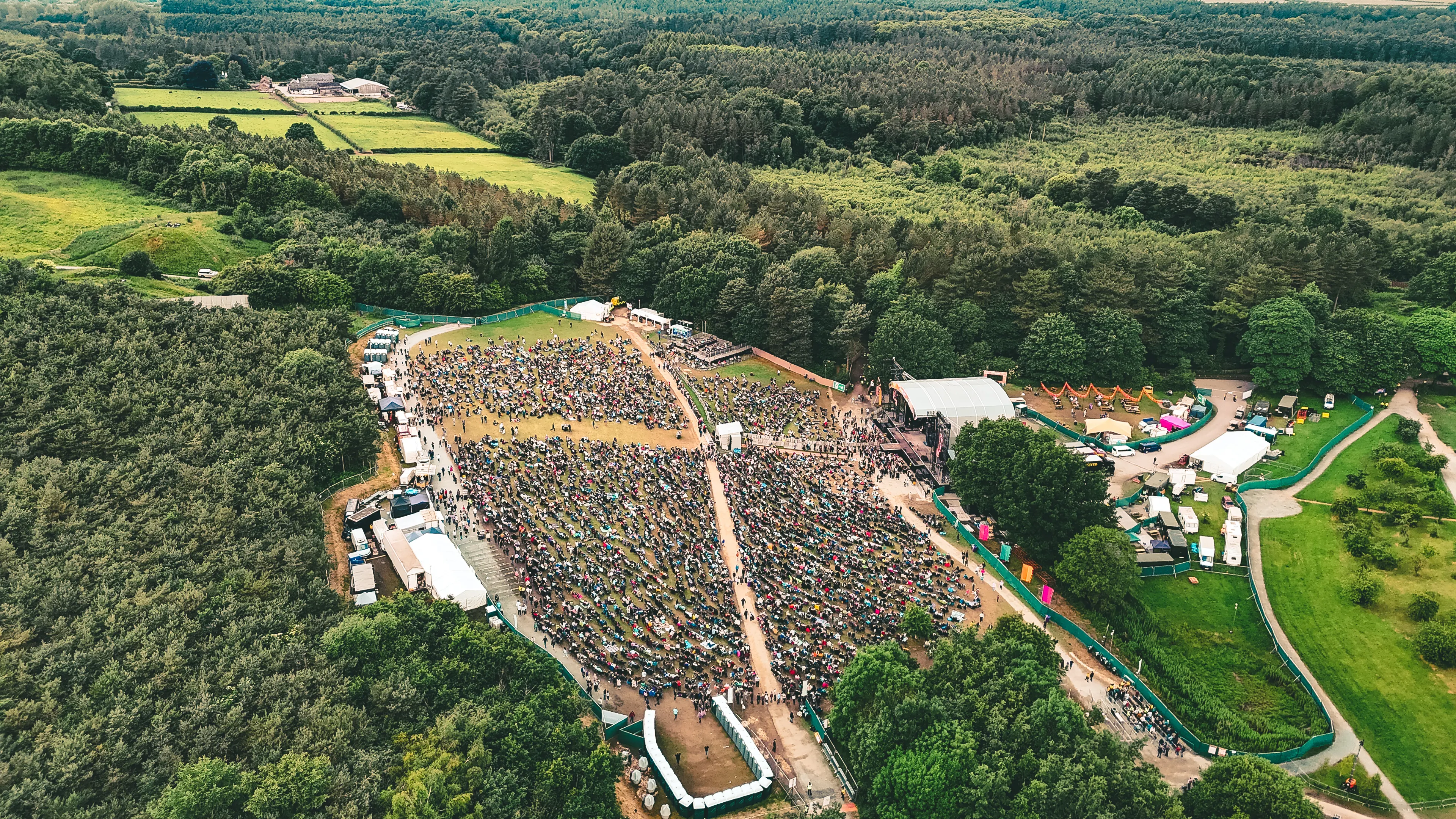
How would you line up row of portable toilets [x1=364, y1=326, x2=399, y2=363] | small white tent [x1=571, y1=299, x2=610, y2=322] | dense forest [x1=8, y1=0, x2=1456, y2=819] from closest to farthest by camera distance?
dense forest [x1=8, y1=0, x2=1456, y2=819] → row of portable toilets [x1=364, y1=326, x2=399, y2=363] → small white tent [x1=571, y1=299, x2=610, y2=322]

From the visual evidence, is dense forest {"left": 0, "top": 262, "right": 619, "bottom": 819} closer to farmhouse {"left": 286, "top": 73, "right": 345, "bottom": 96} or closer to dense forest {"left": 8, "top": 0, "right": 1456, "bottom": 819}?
dense forest {"left": 8, "top": 0, "right": 1456, "bottom": 819}

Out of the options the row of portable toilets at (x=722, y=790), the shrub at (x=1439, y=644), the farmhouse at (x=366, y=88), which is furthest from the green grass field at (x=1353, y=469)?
the farmhouse at (x=366, y=88)

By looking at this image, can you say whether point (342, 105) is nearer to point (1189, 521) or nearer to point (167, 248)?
point (167, 248)

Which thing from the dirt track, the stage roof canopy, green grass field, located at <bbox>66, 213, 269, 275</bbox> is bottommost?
the dirt track

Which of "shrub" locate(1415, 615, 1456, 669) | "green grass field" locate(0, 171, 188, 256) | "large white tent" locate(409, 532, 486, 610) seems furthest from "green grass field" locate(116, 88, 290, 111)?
"shrub" locate(1415, 615, 1456, 669)

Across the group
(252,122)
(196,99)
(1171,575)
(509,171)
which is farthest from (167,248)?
(1171,575)

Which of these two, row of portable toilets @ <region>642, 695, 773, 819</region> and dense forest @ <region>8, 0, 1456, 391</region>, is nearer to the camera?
row of portable toilets @ <region>642, 695, 773, 819</region>

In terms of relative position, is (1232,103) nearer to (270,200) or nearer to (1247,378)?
(1247,378)

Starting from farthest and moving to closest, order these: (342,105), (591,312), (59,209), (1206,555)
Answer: (342,105) → (59,209) → (591,312) → (1206,555)
